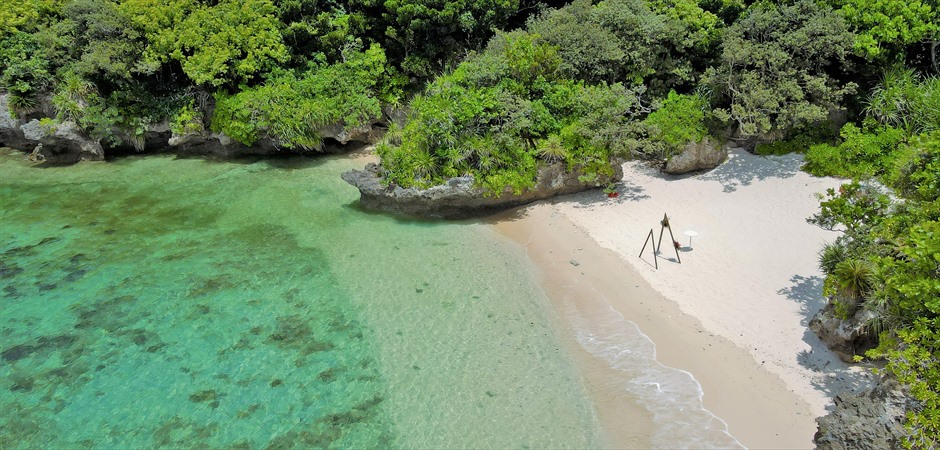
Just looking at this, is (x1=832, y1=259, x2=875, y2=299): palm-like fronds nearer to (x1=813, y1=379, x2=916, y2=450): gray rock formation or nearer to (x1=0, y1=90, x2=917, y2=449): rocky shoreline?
(x1=0, y1=90, x2=917, y2=449): rocky shoreline

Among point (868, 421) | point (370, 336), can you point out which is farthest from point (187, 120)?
point (868, 421)

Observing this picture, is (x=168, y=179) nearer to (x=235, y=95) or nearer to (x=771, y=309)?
(x=235, y=95)

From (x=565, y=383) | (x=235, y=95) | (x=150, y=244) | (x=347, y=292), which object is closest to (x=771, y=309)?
(x=565, y=383)

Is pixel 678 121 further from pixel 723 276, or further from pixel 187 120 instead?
pixel 187 120

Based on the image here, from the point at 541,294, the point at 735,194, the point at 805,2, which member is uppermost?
the point at 805,2

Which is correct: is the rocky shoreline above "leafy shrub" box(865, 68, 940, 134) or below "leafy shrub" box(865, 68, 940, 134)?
below

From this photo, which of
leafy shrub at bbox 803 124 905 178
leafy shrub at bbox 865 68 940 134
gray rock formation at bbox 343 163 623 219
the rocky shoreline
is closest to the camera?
the rocky shoreline

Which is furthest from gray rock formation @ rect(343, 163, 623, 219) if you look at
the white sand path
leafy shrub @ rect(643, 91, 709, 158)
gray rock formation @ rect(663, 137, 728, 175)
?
gray rock formation @ rect(663, 137, 728, 175)
